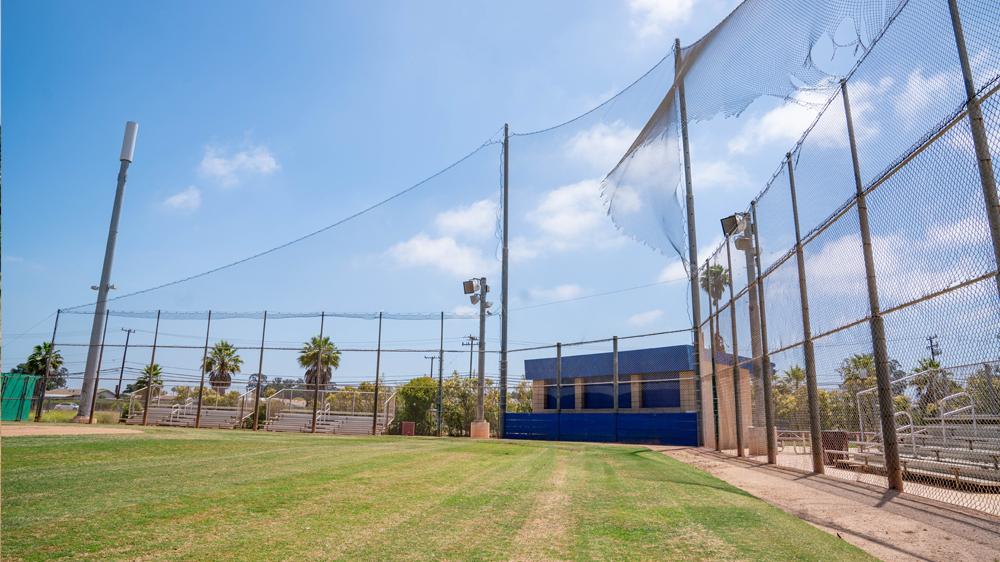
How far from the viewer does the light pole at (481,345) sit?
18.7m

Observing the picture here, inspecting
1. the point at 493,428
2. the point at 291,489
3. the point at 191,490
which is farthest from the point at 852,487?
the point at 493,428

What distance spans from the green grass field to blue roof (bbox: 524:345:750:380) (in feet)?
49.0

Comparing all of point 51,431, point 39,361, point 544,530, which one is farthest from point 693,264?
point 39,361

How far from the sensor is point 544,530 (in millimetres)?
3404

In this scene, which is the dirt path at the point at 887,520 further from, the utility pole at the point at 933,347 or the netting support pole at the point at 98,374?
the netting support pole at the point at 98,374

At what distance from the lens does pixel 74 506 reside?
137 inches

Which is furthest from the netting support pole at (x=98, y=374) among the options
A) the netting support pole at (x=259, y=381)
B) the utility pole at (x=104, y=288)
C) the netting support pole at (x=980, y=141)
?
the netting support pole at (x=980, y=141)

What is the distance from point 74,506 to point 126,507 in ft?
0.94

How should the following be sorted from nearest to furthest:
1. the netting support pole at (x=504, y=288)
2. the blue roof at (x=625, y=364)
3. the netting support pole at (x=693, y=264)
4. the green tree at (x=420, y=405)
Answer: the netting support pole at (x=693, y=264), the netting support pole at (x=504, y=288), the green tree at (x=420, y=405), the blue roof at (x=625, y=364)

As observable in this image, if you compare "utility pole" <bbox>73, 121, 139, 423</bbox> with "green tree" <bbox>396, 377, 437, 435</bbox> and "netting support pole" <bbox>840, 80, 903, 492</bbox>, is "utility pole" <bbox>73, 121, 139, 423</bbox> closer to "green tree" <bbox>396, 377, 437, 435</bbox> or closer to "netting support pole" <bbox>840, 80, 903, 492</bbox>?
"green tree" <bbox>396, 377, 437, 435</bbox>

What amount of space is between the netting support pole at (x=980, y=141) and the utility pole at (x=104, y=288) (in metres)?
21.3

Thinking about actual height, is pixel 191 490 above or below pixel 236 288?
below

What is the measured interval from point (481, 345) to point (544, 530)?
1629 cm

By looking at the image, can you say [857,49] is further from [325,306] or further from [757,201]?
[325,306]
